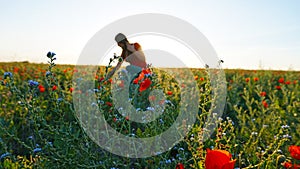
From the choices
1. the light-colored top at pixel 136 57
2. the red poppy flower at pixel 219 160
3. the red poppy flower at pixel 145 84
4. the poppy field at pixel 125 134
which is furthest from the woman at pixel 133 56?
the red poppy flower at pixel 219 160

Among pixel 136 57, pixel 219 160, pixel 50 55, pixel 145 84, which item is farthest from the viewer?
pixel 136 57

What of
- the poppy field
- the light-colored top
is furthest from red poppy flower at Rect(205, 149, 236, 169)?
the light-colored top

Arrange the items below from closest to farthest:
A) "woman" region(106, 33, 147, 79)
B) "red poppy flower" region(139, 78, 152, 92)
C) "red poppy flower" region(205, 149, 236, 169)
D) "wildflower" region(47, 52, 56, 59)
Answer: "red poppy flower" region(205, 149, 236, 169) → "wildflower" region(47, 52, 56, 59) → "red poppy flower" region(139, 78, 152, 92) → "woman" region(106, 33, 147, 79)

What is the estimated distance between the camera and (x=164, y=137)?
249 centimetres

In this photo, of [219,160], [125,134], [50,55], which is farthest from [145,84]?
[219,160]

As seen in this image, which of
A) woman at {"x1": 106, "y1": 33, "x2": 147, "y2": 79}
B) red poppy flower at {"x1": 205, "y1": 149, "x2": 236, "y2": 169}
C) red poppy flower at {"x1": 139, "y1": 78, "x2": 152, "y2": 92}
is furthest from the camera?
woman at {"x1": 106, "y1": 33, "x2": 147, "y2": 79}

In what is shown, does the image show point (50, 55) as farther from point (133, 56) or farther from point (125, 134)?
point (133, 56)

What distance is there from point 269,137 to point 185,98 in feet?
2.95

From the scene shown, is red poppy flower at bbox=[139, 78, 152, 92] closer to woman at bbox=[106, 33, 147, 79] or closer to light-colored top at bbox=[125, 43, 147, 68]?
woman at bbox=[106, 33, 147, 79]

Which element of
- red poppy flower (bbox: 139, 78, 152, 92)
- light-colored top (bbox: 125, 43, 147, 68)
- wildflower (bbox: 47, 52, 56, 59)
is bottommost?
red poppy flower (bbox: 139, 78, 152, 92)

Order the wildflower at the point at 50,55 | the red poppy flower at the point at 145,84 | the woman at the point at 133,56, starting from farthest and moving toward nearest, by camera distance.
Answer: the woman at the point at 133,56
the red poppy flower at the point at 145,84
the wildflower at the point at 50,55

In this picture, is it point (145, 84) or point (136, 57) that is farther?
point (136, 57)

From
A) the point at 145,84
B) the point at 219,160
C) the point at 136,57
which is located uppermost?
the point at 136,57

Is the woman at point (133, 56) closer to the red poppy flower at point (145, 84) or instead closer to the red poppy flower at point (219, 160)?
the red poppy flower at point (145, 84)
